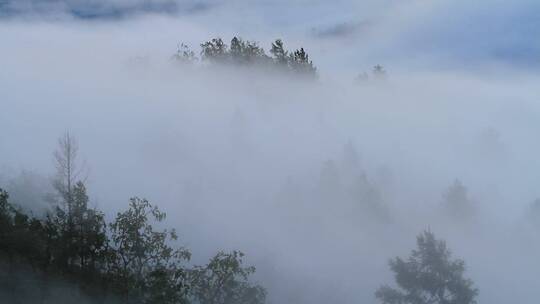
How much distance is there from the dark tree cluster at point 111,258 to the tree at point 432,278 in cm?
904

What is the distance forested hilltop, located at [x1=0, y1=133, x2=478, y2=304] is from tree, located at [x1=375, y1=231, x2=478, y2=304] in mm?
9225

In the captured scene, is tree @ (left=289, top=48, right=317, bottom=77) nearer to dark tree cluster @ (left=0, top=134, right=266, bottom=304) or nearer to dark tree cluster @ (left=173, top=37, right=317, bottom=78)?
dark tree cluster @ (left=173, top=37, right=317, bottom=78)

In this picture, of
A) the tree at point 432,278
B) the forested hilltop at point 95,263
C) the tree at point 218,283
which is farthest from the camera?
the tree at point 432,278

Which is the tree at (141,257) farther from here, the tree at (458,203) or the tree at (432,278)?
the tree at (458,203)

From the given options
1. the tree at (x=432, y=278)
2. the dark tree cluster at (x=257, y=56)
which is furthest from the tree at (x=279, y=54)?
the tree at (x=432, y=278)

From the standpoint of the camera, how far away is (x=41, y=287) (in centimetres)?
1783

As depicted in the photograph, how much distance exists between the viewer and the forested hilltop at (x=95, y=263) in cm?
1819

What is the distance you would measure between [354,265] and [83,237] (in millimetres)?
30063

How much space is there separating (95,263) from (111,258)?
0.48 meters

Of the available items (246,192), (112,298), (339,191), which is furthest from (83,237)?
(246,192)

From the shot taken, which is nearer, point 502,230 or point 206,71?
point 502,230

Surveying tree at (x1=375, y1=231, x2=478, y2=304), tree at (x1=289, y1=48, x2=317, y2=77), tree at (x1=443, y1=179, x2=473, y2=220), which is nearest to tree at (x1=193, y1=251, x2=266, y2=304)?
tree at (x1=375, y1=231, x2=478, y2=304)

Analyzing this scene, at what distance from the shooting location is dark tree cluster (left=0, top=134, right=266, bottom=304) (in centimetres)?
1922

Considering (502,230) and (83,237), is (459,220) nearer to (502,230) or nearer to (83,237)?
(502,230)
